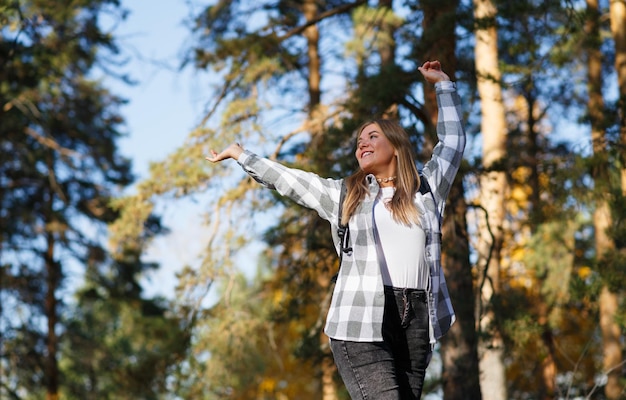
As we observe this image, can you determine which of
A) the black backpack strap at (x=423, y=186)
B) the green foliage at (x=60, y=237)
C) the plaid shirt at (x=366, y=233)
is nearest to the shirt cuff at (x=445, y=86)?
the plaid shirt at (x=366, y=233)

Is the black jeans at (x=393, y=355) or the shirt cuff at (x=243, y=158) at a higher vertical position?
the shirt cuff at (x=243, y=158)

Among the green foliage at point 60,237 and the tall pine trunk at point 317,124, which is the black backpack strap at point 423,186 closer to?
the tall pine trunk at point 317,124

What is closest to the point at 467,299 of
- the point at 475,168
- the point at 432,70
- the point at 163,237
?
the point at 475,168

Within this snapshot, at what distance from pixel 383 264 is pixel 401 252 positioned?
0.26 ft

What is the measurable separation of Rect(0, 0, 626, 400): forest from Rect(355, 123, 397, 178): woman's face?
290cm

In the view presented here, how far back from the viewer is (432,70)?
3.64 metres

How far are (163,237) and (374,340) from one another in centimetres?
1214

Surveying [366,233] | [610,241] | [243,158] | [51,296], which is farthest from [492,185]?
[51,296]

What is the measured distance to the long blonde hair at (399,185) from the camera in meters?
3.17

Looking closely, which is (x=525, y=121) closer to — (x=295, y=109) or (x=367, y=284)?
(x=295, y=109)

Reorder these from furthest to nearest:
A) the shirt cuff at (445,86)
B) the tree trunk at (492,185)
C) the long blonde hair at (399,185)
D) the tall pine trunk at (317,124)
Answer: the tree trunk at (492,185) < the tall pine trunk at (317,124) < the shirt cuff at (445,86) < the long blonde hair at (399,185)

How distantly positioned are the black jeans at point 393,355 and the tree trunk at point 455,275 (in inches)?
157

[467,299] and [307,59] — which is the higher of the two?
[307,59]

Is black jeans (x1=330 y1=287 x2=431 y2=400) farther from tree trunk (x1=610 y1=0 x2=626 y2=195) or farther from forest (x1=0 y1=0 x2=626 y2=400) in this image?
tree trunk (x1=610 y1=0 x2=626 y2=195)
